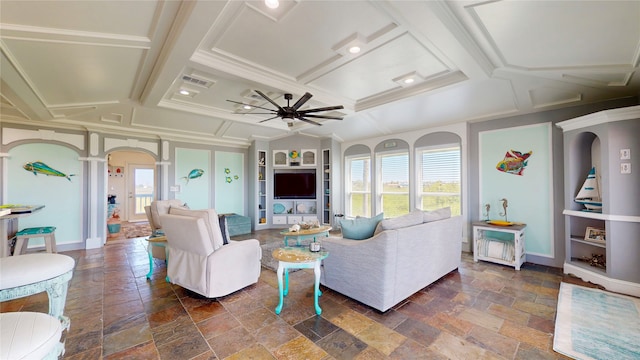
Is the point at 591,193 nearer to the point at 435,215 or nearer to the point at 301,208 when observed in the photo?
the point at 435,215

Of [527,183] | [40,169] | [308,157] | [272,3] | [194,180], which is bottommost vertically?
[527,183]

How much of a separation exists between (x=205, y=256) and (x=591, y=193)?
5.00 m

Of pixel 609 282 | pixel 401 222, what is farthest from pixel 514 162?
pixel 401 222

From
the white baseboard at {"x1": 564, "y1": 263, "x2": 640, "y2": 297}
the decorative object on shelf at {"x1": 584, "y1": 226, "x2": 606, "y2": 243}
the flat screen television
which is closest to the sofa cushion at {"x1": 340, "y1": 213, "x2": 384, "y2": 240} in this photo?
the white baseboard at {"x1": 564, "y1": 263, "x2": 640, "y2": 297}

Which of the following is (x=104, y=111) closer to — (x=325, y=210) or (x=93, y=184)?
(x=93, y=184)

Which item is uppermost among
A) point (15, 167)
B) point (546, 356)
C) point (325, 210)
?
point (15, 167)

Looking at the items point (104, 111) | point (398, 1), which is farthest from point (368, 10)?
point (104, 111)

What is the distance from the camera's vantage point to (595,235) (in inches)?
134

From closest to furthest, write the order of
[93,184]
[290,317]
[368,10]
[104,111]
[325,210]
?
[368,10] → [290,317] → [104,111] → [93,184] → [325,210]

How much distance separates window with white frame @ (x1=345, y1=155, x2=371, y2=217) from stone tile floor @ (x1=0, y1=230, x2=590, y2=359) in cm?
332

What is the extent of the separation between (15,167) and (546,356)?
7870mm

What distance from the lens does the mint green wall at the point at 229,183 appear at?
6926mm

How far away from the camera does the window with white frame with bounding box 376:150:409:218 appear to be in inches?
227

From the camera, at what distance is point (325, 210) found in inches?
276
